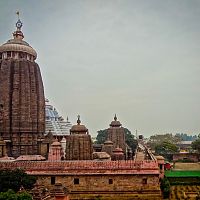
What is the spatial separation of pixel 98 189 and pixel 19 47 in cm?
1577

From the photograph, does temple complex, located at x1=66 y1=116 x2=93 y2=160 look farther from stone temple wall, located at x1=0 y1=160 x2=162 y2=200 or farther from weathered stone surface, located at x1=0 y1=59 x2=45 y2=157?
weathered stone surface, located at x1=0 y1=59 x2=45 y2=157

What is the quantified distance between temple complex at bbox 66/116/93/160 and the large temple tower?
4920 millimetres

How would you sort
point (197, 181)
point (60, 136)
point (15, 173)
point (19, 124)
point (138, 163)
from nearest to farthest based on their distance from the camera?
point (15, 173), point (138, 163), point (19, 124), point (197, 181), point (60, 136)

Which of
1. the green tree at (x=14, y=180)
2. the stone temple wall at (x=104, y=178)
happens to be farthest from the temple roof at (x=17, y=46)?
the green tree at (x=14, y=180)

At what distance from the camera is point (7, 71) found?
3306 cm

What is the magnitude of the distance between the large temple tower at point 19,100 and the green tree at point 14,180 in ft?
28.4

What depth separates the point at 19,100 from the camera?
3278 cm

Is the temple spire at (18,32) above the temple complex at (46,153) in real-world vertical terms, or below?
above

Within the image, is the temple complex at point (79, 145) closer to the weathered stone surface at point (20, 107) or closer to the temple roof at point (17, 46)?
the weathered stone surface at point (20, 107)

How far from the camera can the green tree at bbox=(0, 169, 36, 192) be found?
2273 centimetres

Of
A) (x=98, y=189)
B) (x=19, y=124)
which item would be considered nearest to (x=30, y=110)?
(x=19, y=124)

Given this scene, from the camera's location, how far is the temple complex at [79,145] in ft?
96.4

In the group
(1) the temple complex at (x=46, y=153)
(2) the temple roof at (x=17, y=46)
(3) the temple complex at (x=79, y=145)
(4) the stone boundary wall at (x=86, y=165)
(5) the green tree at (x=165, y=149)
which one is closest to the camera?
(1) the temple complex at (x=46, y=153)

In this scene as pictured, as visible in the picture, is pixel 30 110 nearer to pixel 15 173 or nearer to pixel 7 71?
pixel 7 71
